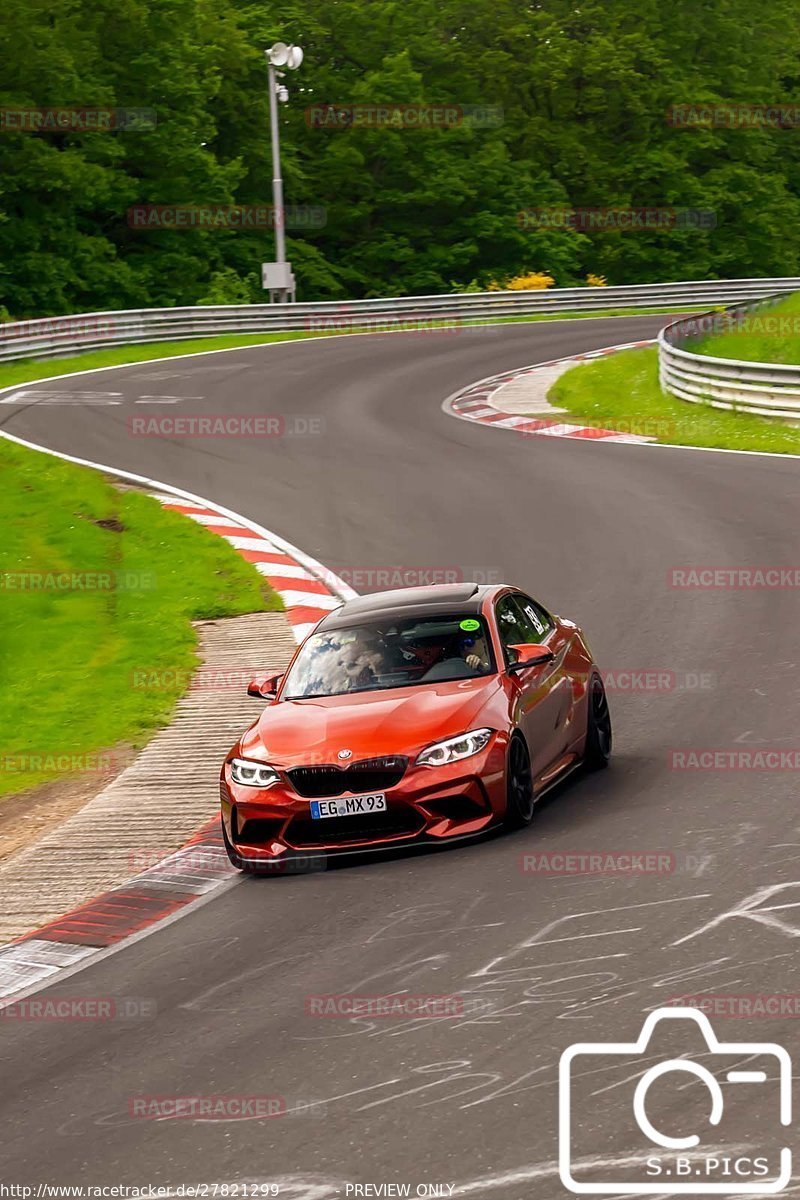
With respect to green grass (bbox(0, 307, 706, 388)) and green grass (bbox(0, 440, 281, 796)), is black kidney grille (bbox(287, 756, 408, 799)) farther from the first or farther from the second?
green grass (bbox(0, 307, 706, 388))

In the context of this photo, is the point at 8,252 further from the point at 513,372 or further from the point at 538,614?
the point at 538,614

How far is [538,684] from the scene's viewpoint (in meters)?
11.4

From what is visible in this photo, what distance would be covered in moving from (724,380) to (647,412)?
192 centimetres

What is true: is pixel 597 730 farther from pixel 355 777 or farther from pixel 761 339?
pixel 761 339

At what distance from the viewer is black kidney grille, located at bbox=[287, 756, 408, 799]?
10.2 metres

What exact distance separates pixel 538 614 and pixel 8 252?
48.9 meters

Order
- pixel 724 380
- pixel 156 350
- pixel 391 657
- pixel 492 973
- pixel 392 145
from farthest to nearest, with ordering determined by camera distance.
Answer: pixel 392 145 → pixel 156 350 → pixel 724 380 → pixel 391 657 → pixel 492 973

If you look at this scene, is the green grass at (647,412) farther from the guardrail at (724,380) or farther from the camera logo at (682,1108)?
the camera logo at (682,1108)

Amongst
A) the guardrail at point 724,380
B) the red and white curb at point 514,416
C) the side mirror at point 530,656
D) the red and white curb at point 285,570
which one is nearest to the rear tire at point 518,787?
the side mirror at point 530,656

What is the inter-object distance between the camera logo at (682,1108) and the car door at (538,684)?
13.1 feet

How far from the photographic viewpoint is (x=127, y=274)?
195 feet

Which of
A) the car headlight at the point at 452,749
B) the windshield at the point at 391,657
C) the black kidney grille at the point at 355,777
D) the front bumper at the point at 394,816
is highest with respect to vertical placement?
the windshield at the point at 391,657

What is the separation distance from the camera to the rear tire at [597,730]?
1198 cm

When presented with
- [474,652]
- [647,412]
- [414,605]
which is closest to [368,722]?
[474,652]
